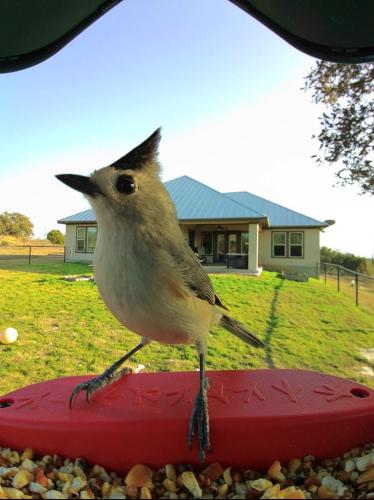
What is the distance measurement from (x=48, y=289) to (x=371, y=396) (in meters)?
3.16

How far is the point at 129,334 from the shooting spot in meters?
2.23

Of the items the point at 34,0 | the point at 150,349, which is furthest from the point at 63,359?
the point at 34,0

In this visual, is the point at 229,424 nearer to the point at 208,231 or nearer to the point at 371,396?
the point at 371,396

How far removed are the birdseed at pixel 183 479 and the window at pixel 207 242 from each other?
1136cm

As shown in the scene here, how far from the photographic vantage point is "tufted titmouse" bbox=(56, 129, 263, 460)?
0.75m

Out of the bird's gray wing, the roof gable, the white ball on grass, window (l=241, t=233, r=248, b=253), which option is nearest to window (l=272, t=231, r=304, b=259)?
window (l=241, t=233, r=248, b=253)

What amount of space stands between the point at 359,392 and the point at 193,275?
21.8 inches

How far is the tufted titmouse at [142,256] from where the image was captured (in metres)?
0.75

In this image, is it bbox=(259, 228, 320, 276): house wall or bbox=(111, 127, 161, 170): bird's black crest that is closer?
bbox=(111, 127, 161, 170): bird's black crest

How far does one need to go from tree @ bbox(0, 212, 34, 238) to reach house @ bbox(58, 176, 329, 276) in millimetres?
5646

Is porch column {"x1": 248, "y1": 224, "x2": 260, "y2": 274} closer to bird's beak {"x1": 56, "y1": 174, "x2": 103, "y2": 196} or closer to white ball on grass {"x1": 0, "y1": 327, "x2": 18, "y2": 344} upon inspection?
white ball on grass {"x1": 0, "y1": 327, "x2": 18, "y2": 344}

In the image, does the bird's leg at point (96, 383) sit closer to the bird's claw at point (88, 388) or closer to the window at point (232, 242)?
the bird's claw at point (88, 388)

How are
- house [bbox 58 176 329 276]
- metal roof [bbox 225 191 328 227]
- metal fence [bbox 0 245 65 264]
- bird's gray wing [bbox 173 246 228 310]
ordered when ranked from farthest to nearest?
metal roof [bbox 225 191 328 227] < house [bbox 58 176 329 276] < metal fence [bbox 0 245 65 264] < bird's gray wing [bbox 173 246 228 310]

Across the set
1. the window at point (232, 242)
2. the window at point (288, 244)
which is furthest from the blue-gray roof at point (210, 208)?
the window at point (232, 242)
